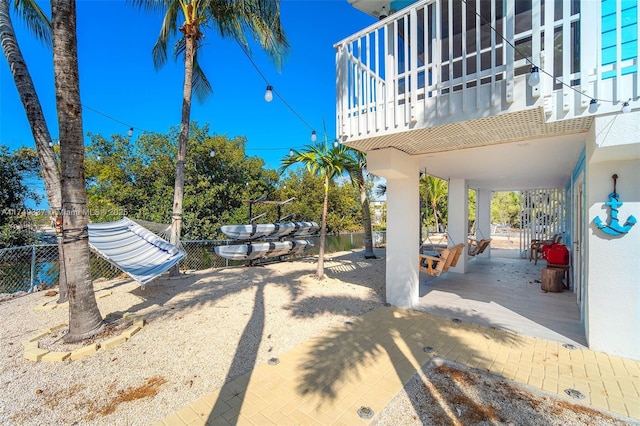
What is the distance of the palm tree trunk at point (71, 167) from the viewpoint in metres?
3.37

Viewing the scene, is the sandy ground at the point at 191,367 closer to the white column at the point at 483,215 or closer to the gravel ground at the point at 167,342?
the gravel ground at the point at 167,342

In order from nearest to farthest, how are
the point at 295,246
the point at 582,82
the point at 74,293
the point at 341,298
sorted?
the point at 582,82
the point at 74,293
the point at 341,298
the point at 295,246

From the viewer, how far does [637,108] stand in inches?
104

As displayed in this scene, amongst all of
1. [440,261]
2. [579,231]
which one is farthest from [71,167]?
[579,231]

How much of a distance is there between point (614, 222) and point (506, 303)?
2442 millimetres

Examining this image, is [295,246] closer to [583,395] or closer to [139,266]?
[139,266]

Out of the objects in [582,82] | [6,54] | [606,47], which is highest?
[6,54]

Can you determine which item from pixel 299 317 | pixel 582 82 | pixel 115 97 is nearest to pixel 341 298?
pixel 299 317

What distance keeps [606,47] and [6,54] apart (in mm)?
7854

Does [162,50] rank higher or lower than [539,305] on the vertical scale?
higher

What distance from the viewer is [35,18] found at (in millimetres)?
6703

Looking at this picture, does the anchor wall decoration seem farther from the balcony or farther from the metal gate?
the metal gate

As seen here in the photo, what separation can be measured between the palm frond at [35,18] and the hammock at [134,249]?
417cm

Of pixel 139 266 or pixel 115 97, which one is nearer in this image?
pixel 139 266
